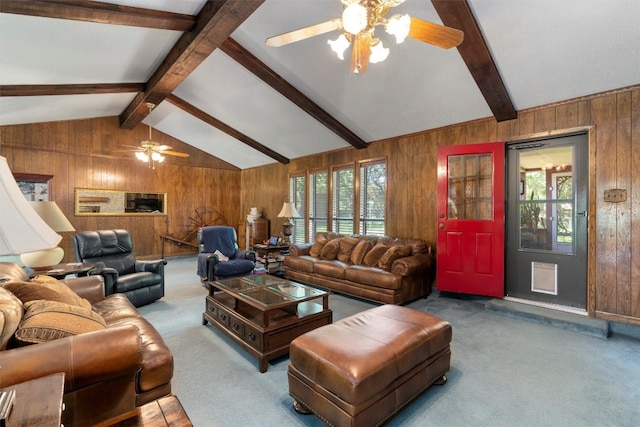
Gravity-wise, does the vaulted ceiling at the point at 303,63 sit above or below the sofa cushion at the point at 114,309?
above

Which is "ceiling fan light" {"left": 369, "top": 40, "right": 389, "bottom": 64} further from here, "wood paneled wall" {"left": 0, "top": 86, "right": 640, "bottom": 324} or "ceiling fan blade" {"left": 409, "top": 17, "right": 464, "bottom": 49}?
"wood paneled wall" {"left": 0, "top": 86, "right": 640, "bottom": 324}

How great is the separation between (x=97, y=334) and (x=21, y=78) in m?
4.35

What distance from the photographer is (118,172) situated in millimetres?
6754

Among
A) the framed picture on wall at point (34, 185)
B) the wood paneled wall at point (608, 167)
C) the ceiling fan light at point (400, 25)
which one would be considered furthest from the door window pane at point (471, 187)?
the framed picture on wall at point (34, 185)

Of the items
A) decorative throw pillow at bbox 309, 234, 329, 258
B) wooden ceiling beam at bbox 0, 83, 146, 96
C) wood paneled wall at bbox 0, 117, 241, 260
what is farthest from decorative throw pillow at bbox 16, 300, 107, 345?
wood paneled wall at bbox 0, 117, 241, 260

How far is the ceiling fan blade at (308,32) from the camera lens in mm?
1941

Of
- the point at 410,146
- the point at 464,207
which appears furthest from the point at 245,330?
the point at 410,146

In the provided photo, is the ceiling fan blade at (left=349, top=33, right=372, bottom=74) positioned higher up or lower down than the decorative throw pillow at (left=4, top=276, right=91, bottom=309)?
higher up

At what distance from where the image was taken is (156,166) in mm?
7305

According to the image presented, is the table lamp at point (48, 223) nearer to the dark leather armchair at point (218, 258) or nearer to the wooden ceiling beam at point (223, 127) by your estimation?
the dark leather armchair at point (218, 258)

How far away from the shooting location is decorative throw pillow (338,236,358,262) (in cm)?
465

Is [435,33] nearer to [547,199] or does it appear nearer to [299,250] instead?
[547,199]

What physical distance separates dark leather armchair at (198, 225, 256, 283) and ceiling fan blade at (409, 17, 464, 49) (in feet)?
12.4

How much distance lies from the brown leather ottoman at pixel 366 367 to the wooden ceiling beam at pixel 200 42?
278cm
